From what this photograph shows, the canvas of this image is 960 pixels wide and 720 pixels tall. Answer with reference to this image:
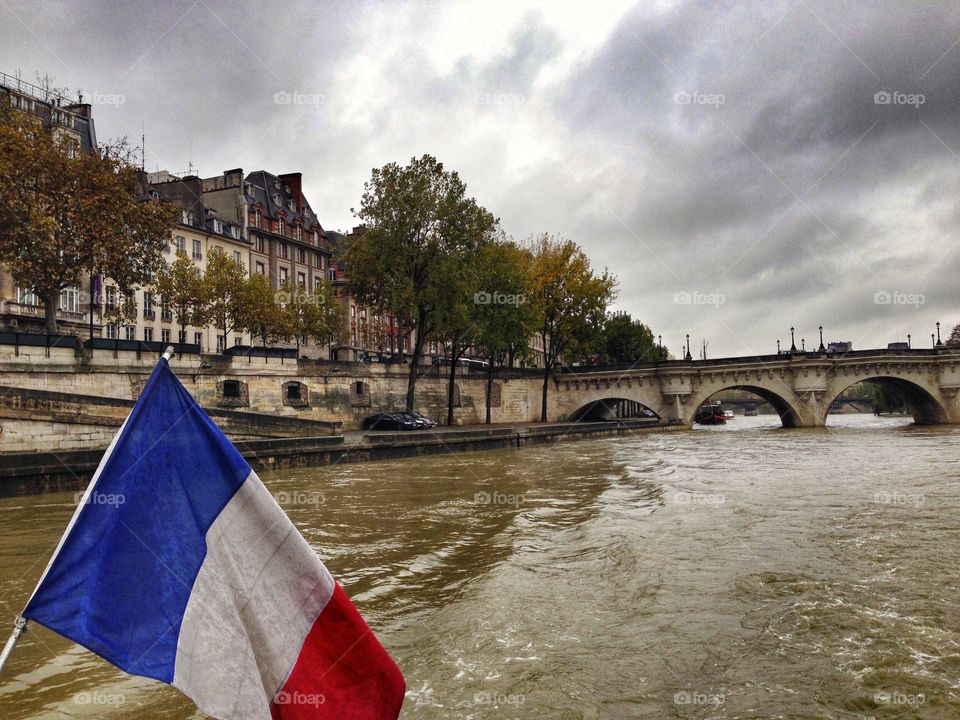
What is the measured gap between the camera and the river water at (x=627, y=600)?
5363 mm

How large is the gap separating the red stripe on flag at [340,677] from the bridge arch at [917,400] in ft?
167

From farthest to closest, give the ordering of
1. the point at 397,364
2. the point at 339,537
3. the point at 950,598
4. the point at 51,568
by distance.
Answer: the point at 397,364
the point at 339,537
the point at 950,598
the point at 51,568

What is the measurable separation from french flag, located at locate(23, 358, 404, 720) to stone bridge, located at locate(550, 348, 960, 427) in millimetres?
48613

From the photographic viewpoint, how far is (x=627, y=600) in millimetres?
7840

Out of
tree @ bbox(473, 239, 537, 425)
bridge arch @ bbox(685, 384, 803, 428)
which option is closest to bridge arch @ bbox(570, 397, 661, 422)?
bridge arch @ bbox(685, 384, 803, 428)

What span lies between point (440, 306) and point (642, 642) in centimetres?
3029

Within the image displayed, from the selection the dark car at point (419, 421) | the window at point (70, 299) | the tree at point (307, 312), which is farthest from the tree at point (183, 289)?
the dark car at point (419, 421)

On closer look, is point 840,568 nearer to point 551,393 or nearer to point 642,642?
point 642,642

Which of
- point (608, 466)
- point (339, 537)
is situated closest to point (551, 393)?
point (608, 466)

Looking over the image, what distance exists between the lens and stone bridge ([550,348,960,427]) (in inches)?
1897

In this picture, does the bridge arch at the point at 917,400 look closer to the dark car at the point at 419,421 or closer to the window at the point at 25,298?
the dark car at the point at 419,421

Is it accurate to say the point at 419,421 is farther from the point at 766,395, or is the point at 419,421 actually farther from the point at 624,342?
the point at 624,342

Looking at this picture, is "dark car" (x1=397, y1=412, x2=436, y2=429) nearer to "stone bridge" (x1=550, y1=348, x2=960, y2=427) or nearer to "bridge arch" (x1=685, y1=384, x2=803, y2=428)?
"stone bridge" (x1=550, y1=348, x2=960, y2=427)

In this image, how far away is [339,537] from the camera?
464 inches
